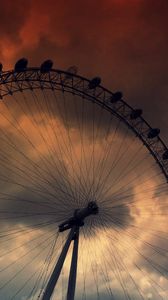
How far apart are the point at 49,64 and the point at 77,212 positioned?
1386cm

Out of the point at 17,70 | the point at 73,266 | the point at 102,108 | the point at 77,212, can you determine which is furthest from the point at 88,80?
the point at 73,266

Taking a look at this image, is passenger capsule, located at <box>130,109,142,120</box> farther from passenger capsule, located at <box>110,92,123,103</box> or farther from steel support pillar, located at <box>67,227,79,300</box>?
steel support pillar, located at <box>67,227,79,300</box>

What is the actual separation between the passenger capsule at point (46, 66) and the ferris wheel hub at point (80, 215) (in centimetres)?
1292

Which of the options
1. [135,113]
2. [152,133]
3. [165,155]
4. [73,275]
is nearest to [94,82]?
[135,113]

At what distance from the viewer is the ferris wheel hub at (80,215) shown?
42031 mm

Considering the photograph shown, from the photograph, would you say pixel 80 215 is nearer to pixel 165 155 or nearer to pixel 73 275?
pixel 73 275

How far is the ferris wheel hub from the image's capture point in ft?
138

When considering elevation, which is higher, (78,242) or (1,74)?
(1,74)

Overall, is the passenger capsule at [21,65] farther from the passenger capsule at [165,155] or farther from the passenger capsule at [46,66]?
the passenger capsule at [165,155]

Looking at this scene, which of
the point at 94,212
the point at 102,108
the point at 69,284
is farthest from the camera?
the point at 102,108

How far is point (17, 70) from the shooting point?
41406 mm

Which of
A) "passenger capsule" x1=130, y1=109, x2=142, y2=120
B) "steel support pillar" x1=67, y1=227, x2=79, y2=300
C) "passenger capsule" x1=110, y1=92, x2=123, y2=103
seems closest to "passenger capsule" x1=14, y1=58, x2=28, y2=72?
"passenger capsule" x1=110, y1=92, x2=123, y2=103

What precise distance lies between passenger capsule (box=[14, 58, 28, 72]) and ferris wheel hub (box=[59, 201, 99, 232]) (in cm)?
1331

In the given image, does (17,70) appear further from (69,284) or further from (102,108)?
(69,284)
